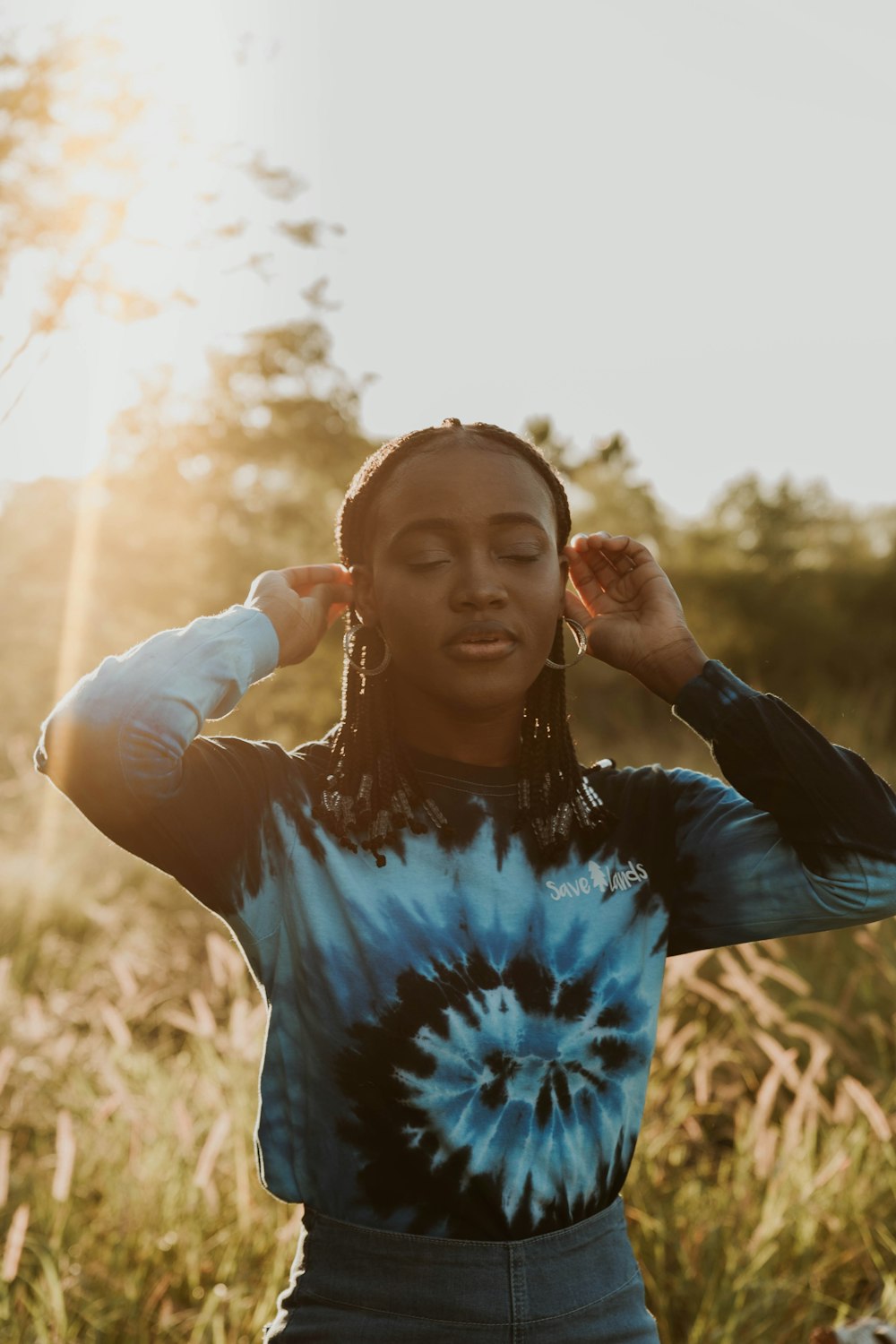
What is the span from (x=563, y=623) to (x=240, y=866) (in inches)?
33.7

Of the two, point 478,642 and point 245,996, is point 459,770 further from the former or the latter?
point 245,996

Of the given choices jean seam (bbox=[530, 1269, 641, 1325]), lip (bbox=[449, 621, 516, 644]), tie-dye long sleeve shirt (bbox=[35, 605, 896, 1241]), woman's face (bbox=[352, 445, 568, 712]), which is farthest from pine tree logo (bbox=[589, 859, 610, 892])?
jean seam (bbox=[530, 1269, 641, 1325])

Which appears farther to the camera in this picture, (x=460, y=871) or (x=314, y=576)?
(x=314, y=576)

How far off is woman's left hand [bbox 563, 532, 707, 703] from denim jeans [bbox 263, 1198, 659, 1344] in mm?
991

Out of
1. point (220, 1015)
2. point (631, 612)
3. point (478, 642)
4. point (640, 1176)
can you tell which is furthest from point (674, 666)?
point (220, 1015)

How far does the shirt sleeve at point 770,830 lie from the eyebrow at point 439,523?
1.52ft

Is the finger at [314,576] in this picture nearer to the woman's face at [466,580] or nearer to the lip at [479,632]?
the woman's face at [466,580]

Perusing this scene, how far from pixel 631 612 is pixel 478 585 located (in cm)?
46

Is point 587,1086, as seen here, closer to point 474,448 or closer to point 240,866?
point 240,866

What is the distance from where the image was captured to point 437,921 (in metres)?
2.09

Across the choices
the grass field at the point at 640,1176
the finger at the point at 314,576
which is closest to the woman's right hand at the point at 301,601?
the finger at the point at 314,576

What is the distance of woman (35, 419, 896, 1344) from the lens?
2.01 meters

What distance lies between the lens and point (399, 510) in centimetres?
224

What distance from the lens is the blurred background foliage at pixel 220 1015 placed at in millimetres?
3617
